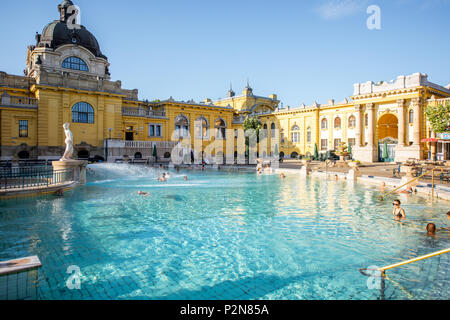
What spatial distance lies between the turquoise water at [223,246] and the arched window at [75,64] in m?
30.4

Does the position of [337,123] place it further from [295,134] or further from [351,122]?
[295,134]

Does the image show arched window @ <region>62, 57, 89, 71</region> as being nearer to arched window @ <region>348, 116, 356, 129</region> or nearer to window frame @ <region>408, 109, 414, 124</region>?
arched window @ <region>348, 116, 356, 129</region>

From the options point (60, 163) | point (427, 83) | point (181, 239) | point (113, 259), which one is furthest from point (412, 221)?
point (427, 83)

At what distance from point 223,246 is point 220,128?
44338mm

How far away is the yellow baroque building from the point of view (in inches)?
1314

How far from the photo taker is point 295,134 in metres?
48.9

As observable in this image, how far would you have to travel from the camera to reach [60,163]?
16203 millimetres

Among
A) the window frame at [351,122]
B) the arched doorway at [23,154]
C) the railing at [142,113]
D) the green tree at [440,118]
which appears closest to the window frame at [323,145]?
the window frame at [351,122]

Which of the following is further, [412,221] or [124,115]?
[124,115]

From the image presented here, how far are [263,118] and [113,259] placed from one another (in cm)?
4876

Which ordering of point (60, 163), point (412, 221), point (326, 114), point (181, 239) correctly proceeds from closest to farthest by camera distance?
point (181, 239) < point (412, 221) < point (60, 163) < point (326, 114)
